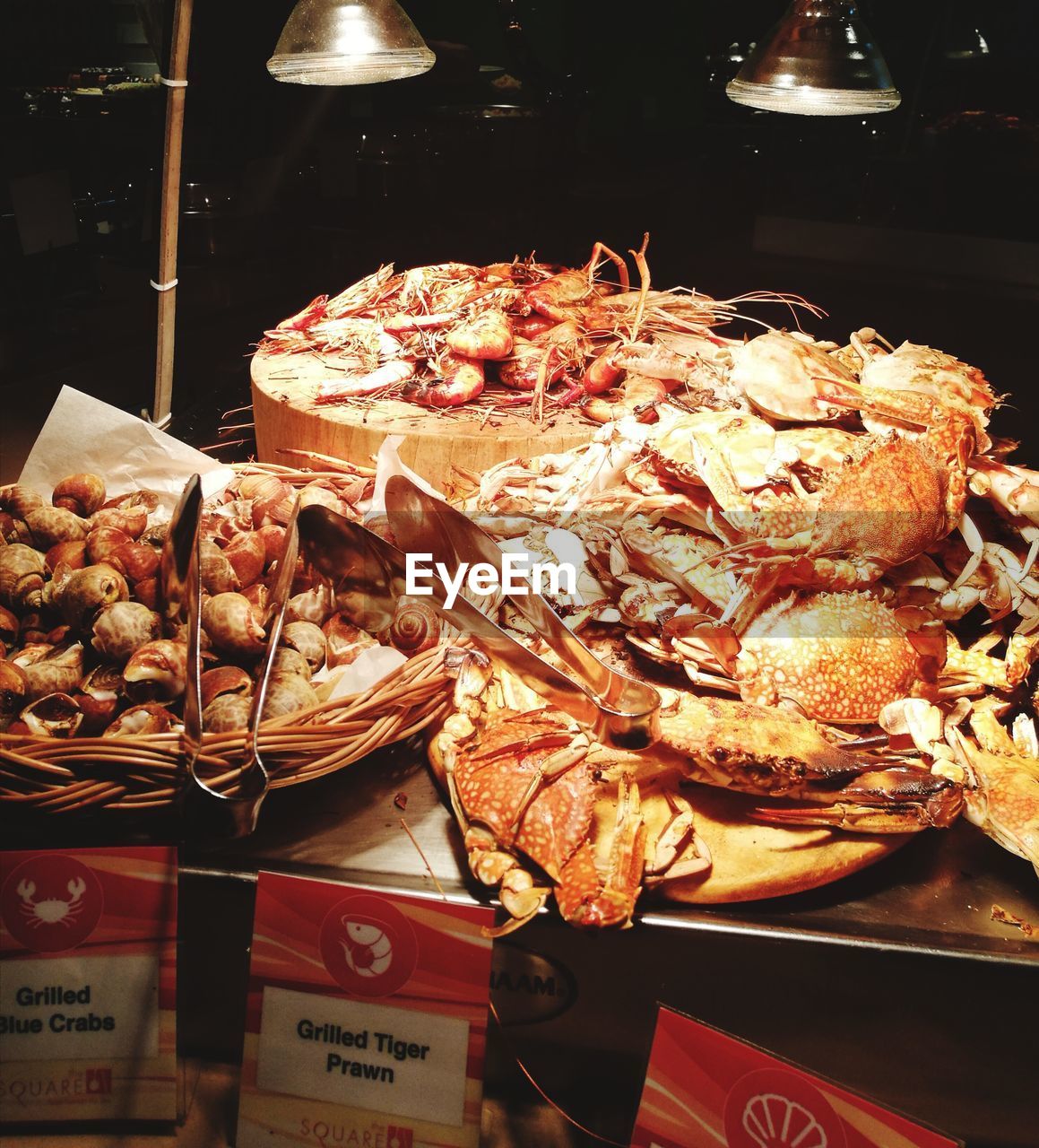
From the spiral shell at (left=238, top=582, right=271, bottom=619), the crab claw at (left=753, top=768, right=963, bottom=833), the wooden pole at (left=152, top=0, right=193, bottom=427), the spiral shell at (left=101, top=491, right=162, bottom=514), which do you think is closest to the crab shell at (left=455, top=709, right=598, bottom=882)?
the crab claw at (left=753, top=768, right=963, bottom=833)

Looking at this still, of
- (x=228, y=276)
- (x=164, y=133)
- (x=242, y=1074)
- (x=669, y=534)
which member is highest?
(x=164, y=133)

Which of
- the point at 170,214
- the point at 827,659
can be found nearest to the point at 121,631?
the point at 170,214

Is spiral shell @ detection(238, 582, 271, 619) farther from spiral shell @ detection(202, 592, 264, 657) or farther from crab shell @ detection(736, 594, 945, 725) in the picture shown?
crab shell @ detection(736, 594, 945, 725)

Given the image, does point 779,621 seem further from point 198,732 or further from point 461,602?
point 198,732

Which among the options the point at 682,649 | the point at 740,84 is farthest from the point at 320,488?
the point at 740,84

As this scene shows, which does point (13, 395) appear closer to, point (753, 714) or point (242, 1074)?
point (242, 1074)

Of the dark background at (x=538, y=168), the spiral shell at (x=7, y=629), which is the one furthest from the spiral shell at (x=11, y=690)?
the dark background at (x=538, y=168)
